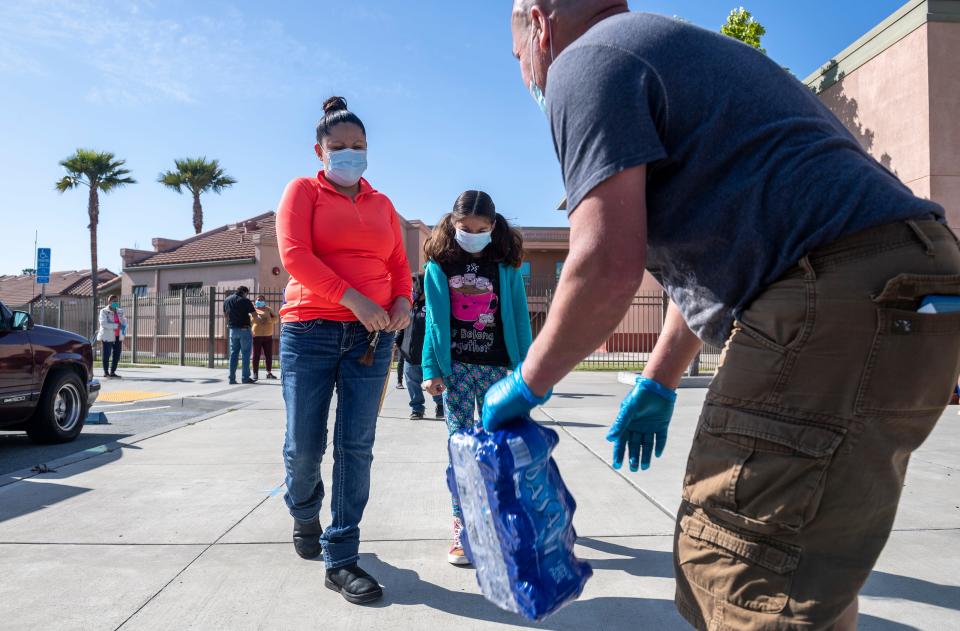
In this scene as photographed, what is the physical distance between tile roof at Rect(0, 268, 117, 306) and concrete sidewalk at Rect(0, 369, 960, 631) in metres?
40.9

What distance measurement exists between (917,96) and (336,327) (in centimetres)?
1140

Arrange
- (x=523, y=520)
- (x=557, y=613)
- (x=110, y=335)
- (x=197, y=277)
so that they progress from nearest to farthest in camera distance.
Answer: (x=523, y=520), (x=557, y=613), (x=110, y=335), (x=197, y=277)

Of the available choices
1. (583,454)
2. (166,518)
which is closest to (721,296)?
(166,518)

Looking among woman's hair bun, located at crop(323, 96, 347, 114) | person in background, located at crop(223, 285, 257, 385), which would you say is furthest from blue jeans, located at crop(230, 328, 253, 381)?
woman's hair bun, located at crop(323, 96, 347, 114)

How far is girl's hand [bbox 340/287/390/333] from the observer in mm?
2826

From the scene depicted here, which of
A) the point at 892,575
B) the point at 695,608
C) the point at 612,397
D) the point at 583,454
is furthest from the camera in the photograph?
the point at 612,397

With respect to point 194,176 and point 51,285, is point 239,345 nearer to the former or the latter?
point 194,176

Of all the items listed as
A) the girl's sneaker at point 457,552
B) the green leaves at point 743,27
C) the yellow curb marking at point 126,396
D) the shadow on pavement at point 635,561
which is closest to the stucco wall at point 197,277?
the yellow curb marking at point 126,396

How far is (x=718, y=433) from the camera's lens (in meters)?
1.33

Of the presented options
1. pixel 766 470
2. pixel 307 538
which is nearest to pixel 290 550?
pixel 307 538

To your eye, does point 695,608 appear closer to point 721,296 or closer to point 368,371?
point 721,296

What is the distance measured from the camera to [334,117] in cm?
312

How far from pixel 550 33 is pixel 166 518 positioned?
3.41 m

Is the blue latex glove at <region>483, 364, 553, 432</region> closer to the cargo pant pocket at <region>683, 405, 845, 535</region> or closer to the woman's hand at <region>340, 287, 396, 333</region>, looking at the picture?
the cargo pant pocket at <region>683, 405, 845, 535</region>
